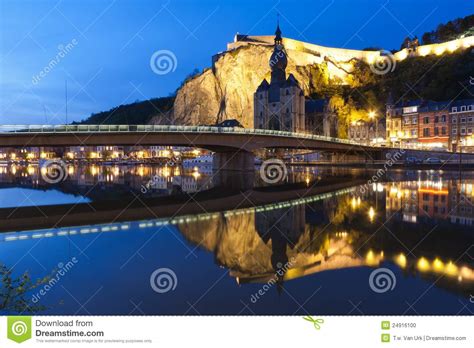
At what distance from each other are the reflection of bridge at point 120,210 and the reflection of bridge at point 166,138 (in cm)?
1070

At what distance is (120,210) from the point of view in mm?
18562

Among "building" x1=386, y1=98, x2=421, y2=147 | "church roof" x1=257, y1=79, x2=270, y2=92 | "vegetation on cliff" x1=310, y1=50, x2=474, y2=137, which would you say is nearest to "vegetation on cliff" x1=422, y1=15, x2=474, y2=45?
"vegetation on cliff" x1=310, y1=50, x2=474, y2=137

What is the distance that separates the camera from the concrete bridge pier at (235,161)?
4856 cm

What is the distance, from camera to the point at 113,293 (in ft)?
23.5

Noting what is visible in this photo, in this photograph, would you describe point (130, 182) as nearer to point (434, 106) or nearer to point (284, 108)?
point (434, 106)

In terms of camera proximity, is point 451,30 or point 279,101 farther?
point 451,30

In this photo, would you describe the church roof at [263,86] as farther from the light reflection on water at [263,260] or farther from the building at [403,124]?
the light reflection on water at [263,260]

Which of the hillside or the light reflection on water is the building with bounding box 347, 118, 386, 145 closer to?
the hillside

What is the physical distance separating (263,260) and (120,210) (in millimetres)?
11521

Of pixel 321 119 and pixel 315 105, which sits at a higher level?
pixel 315 105

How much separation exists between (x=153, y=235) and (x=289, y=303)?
7077mm

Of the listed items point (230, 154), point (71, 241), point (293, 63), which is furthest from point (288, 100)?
point (71, 241)

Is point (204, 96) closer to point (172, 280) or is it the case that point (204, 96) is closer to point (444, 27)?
point (444, 27)

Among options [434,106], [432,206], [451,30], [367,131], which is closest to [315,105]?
[367,131]
